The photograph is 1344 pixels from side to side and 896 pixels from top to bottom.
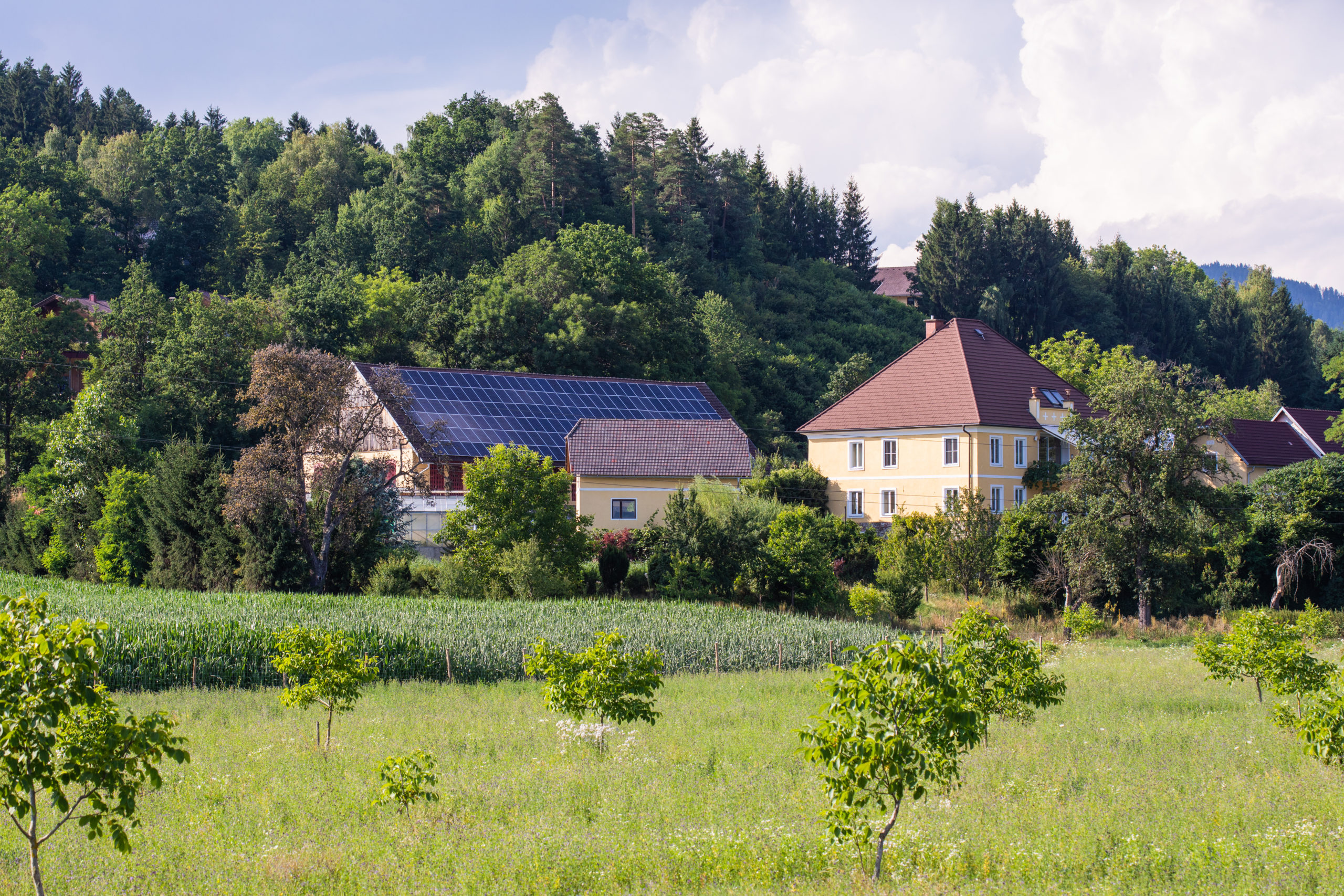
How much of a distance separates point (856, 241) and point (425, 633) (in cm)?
10158

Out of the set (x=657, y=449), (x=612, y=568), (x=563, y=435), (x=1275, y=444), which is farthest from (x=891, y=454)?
(x=1275, y=444)

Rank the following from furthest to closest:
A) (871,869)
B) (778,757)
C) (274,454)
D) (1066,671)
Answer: (274,454) → (1066,671) → (778,757) → (871,869)

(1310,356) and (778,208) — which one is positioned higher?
(778,208)

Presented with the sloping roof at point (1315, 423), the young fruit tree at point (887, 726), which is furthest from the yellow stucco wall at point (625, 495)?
the sloping roof at point (1315, 423)

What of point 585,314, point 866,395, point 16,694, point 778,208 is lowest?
point 16,694

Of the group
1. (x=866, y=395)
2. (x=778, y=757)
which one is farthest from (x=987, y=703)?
(x=866, y=395)

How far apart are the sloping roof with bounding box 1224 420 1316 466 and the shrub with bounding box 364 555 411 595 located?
154ft

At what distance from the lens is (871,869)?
406 inches

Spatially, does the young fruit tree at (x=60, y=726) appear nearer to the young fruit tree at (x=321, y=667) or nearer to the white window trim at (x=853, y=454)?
the young fruit tree at (x=321, y=667)

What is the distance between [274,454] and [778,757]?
28.2 meters

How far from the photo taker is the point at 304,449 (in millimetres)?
38875

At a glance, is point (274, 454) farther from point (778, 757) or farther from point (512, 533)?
point (778, 757)

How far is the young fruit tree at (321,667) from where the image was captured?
Answer: 1634 cm

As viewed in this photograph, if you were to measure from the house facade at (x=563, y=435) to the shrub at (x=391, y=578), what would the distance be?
393 centimetres
